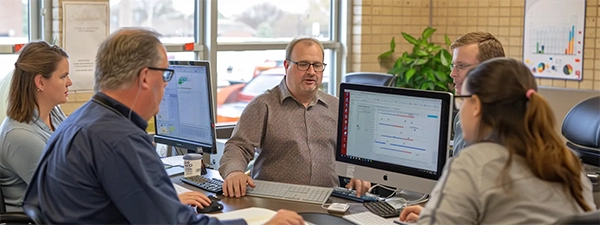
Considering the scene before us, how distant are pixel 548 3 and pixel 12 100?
3775mm

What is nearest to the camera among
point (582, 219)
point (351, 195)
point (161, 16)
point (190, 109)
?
point (582, 219)

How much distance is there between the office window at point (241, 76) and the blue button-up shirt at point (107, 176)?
3.34m

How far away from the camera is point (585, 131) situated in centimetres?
332

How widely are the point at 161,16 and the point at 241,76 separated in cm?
77

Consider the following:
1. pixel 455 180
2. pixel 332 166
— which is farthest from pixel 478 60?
pixel 455 180

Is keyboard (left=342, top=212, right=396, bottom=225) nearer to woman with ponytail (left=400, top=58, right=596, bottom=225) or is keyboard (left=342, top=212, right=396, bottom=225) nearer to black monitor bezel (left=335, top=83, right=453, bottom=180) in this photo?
black monitor bezel (left=335, top=83, right=453, bottom=180)

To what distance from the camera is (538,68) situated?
552 cm

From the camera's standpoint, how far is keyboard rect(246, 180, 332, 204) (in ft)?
9.41

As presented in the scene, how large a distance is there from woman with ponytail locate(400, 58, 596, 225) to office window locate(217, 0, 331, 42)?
12.2 feet

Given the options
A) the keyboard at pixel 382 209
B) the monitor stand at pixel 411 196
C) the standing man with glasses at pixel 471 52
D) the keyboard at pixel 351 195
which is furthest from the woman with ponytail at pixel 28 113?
the standing man with glasses at pixel 471 52

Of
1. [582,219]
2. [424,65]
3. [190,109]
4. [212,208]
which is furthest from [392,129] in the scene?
[424,65]

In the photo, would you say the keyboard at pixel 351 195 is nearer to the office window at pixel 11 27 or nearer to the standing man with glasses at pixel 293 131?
the standing man with glasses at pixel 293 131

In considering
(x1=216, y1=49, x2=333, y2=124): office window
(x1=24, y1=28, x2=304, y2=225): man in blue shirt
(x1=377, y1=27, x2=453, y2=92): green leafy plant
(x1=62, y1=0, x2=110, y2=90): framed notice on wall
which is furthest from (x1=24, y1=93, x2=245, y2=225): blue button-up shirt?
(x1=377, y1=27, x2=453, y2=92): green leafy plant

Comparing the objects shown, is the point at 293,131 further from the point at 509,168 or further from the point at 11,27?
the point at 11,27
